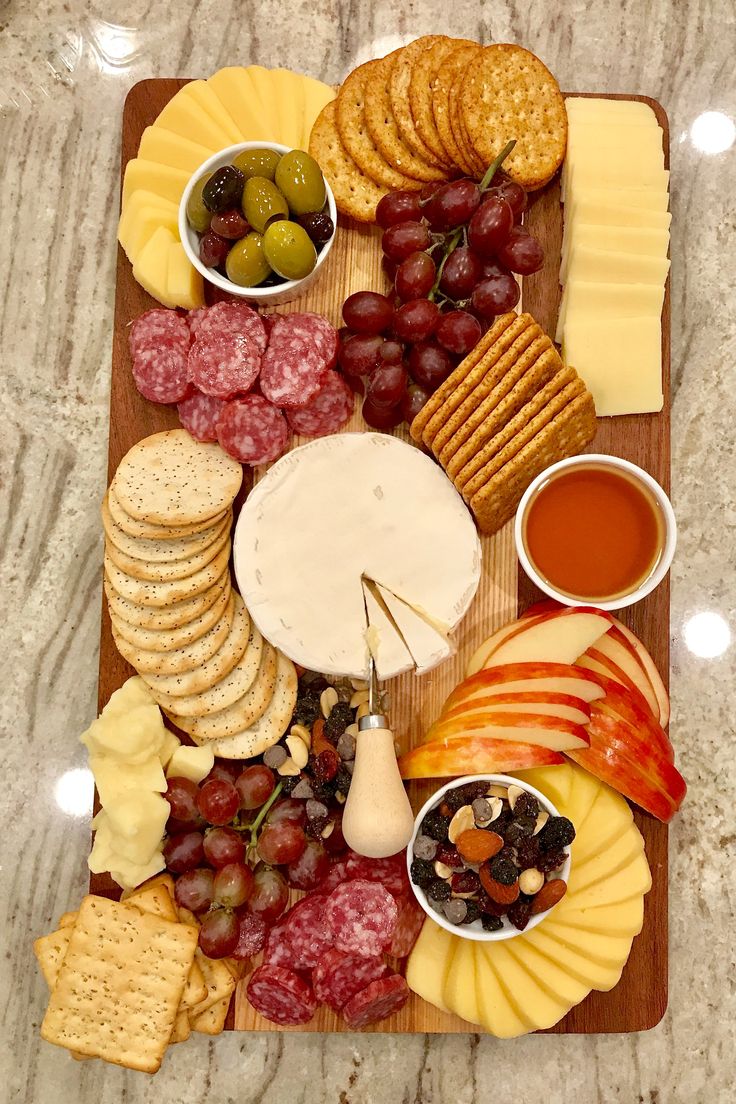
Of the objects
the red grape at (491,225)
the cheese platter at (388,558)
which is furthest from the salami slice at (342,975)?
the red grape at (491,225)

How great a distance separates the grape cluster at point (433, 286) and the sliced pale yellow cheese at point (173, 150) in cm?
33

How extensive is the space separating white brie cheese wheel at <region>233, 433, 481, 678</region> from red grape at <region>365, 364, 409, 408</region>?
2.7 inches

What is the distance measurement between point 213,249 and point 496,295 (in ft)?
1.60

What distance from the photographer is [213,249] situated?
5.32 ft

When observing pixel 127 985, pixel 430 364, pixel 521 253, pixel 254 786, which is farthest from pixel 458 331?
pixel 127 985

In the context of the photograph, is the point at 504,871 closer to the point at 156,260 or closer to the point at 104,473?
the point at 104,473

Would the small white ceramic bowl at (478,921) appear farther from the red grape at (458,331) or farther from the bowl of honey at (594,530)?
the red grape at (458,331)

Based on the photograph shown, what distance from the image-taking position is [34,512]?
6.07 feet

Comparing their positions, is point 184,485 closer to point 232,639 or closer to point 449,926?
point 232,639

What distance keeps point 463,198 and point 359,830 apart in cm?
105

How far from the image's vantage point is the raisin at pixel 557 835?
148cm

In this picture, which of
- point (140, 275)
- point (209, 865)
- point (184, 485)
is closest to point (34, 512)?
point (184, 485)

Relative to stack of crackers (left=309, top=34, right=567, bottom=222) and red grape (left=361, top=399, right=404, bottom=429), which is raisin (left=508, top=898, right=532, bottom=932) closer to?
red grape (left=361, top=399, right=404, bottom=429)

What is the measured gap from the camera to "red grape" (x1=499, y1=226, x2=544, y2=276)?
5.37 ft
